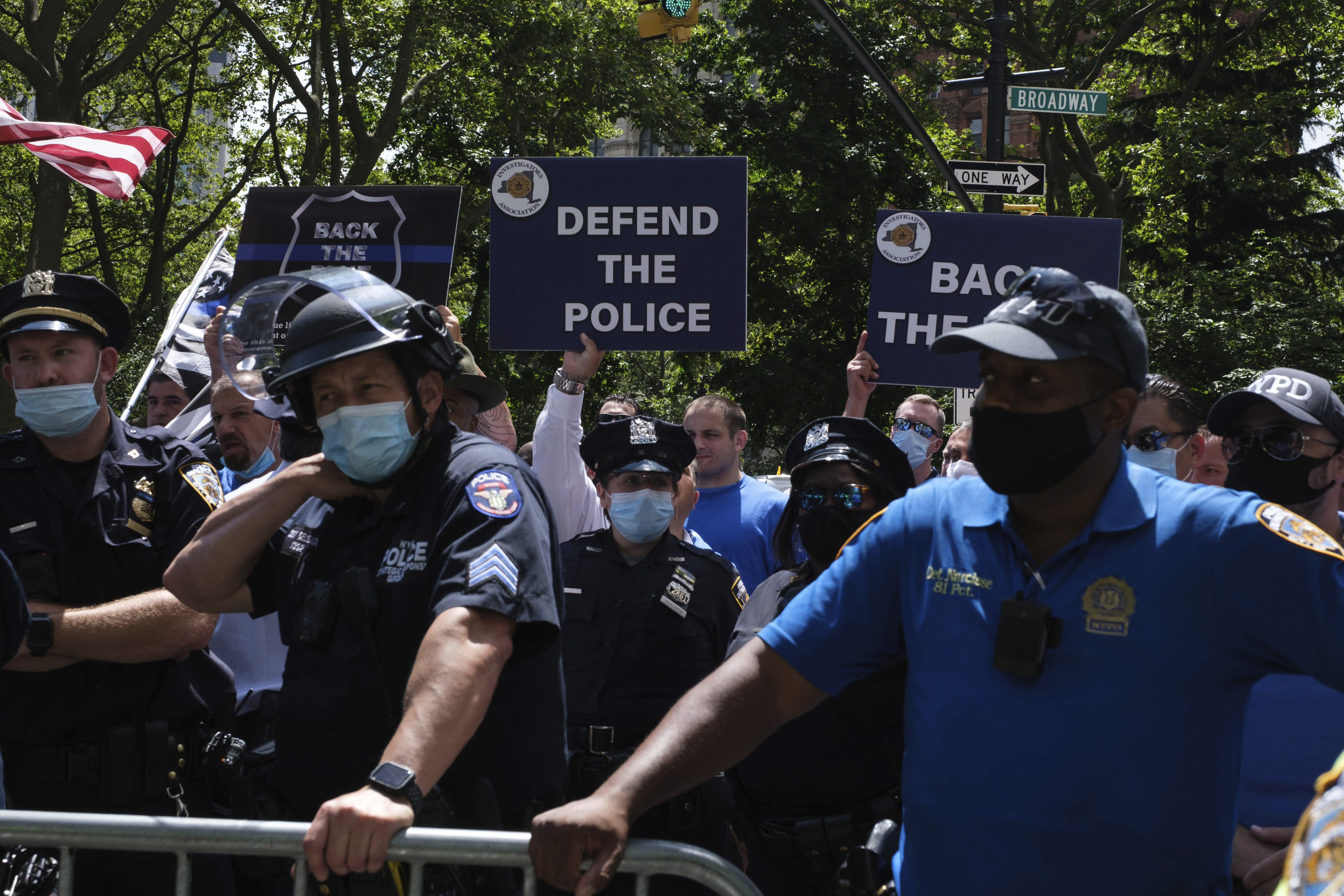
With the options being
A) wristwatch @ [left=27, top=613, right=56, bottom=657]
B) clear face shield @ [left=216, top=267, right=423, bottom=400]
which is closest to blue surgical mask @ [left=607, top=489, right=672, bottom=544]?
clear face shield @ [left=216, top=267, right=423, bottom=400]

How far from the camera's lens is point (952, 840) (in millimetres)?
2152

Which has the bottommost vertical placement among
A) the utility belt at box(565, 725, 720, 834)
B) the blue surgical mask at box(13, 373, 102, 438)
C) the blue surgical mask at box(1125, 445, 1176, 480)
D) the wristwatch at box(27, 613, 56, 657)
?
the utility belt at box(565, 725, 720, 834)

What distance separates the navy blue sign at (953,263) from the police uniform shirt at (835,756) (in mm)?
3018

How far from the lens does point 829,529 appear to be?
12.5 feet

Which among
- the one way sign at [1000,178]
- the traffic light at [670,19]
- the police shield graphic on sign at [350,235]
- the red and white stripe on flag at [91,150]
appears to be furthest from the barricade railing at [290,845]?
the traffic light at [670,19]

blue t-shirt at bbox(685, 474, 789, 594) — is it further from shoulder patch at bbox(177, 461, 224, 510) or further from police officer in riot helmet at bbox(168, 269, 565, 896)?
police officer in riot helmet at bbox(168, 269, 565, 896)

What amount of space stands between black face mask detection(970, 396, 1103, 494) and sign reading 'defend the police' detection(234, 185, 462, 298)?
4.10 meters

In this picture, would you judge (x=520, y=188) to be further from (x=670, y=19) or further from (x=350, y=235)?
(x=670, y=19)

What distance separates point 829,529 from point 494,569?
4.99ft

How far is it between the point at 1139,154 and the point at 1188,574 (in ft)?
73.3

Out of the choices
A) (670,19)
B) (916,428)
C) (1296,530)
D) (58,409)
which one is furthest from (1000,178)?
(1296,530)

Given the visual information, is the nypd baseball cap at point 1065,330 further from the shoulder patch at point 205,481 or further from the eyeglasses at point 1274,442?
the shoulder patch at point 205,481

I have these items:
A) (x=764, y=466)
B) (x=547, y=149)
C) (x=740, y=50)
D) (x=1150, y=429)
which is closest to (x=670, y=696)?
(x=1150, y=429)

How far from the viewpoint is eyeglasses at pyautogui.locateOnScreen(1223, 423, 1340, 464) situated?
3.71m
